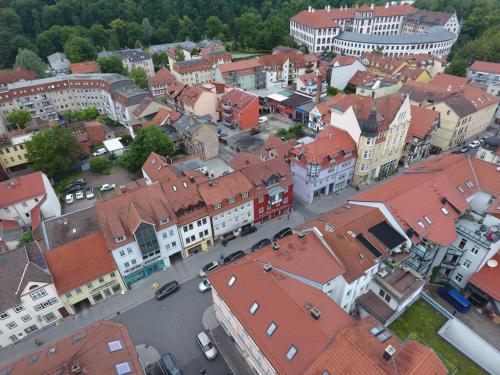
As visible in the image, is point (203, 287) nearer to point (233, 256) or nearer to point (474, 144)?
point (233, 256)

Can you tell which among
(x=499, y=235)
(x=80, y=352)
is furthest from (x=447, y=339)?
(x=80, y=352)

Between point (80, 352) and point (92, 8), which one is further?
point (92, 8)

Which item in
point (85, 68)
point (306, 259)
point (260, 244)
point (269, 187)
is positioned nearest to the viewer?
point (306, 259)

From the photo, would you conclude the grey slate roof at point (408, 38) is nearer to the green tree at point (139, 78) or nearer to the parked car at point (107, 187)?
the green tree at point (139, 78)

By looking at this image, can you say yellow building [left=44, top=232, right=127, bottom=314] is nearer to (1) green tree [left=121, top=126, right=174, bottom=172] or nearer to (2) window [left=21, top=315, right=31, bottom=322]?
(2) window [left=21, top=315, right=31, bottom=322]

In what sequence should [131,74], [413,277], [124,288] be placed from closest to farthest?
[413,277] < [124,288] < [131,74]

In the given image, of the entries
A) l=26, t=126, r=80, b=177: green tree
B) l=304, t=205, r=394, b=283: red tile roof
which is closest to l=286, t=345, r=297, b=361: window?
l=304, t=205, r=394, b=283: red tile roof

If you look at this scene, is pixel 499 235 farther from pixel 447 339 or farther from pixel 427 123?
pixel 427 123

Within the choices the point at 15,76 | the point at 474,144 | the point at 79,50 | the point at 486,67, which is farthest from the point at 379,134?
the point at 79,50
